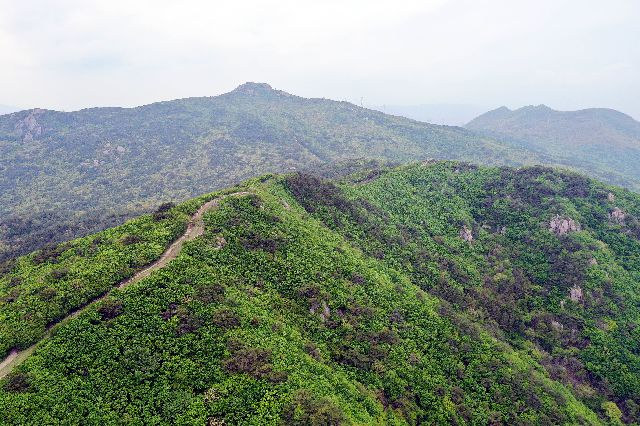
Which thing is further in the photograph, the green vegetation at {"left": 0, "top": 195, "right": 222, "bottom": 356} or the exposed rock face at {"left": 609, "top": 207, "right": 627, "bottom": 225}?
the exposed rock face at {"left": 609, "top": 207, "right": 627, "bottom": 225}

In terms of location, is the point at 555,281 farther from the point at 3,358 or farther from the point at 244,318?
the point at 3,358

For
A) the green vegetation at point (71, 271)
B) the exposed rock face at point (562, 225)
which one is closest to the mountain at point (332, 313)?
the green vegetation at point (71, 271)

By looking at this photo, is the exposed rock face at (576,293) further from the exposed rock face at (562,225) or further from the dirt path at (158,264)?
the dirt path at (158,264)

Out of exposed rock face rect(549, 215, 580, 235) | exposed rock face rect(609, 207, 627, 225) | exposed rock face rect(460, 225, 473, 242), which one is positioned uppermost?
exposed rock face rect(609, 207, 627, 225)

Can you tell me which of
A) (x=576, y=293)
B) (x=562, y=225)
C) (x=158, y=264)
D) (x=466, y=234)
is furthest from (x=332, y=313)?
(x=562, y=225)

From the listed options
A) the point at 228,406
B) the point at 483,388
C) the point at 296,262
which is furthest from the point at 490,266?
the point at 228,406

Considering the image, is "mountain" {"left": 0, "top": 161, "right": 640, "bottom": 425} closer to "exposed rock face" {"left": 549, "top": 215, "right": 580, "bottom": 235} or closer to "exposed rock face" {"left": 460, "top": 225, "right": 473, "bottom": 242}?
"exposed rock face" {"left": 460, "top": 225, "right": 473, "bottom": 242}

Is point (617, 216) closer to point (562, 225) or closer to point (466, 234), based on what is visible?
point (562, 225)

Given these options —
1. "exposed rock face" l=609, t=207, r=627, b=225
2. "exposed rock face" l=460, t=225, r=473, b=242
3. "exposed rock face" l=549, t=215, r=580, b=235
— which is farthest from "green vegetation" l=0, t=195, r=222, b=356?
"exposed rock face" l=609, t=207, r=627, b=225
